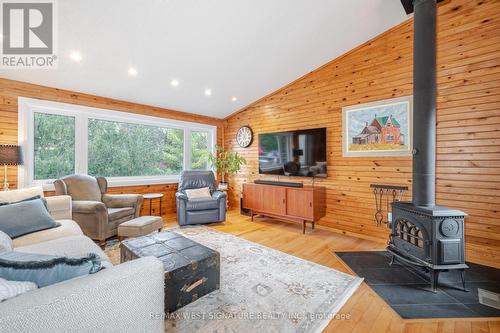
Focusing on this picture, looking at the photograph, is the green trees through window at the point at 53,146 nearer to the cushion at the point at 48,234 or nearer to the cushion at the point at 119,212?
the cushion at the point at 119,212

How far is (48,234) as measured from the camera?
2076 millimetres

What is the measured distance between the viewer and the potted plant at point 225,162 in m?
5.16

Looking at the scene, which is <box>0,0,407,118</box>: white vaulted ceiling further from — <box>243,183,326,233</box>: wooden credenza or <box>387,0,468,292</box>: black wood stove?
<box>243,183,326,233</box>: wooden credenza

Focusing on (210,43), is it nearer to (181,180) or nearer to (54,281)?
(181,180)

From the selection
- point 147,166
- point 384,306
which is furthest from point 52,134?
point 384,306

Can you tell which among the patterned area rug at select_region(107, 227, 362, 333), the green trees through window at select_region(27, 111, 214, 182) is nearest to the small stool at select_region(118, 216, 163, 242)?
→ the patterned area rug at select_region(107, 227, 362, 333)

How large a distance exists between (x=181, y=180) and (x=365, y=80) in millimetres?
3696

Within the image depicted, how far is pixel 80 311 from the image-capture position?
2.66 feet

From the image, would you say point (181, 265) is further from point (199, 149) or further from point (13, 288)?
point (199, 149)

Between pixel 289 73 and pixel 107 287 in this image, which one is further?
pixel 289 73

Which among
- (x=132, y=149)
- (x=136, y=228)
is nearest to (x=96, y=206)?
(x=136, y=228)

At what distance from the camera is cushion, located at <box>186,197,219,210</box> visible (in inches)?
154

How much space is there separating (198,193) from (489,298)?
3.91 meters

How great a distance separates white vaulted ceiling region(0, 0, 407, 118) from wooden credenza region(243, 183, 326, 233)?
2.11 metres
